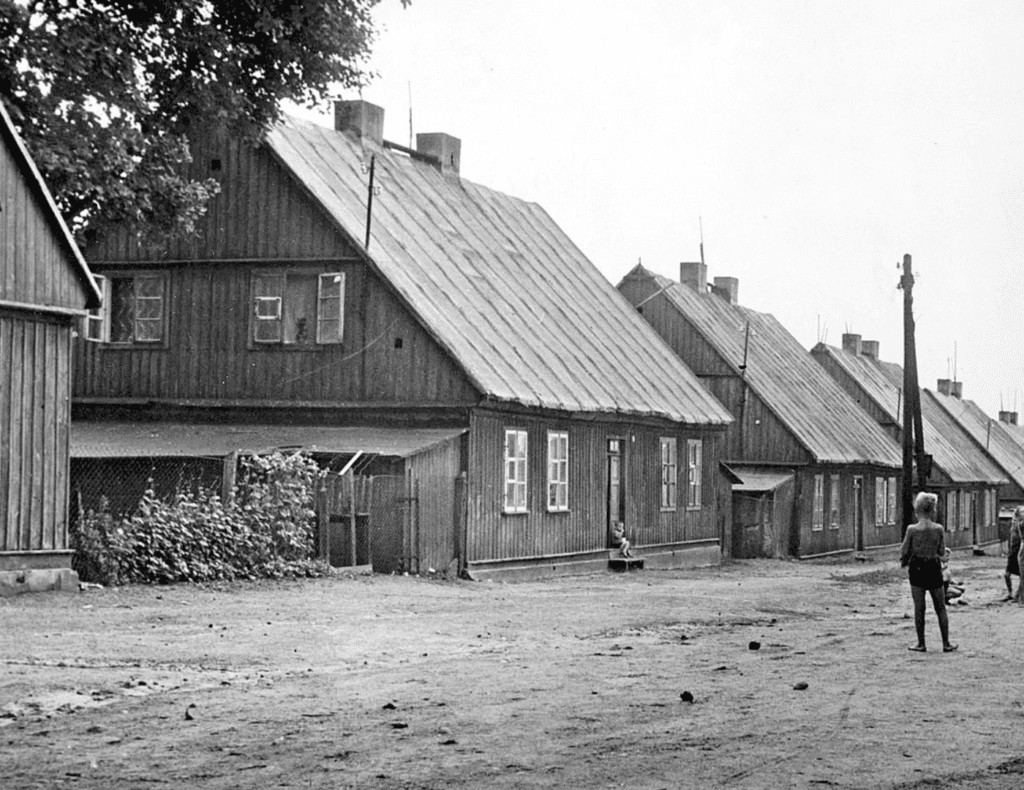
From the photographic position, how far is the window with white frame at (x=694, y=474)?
40.8 metres

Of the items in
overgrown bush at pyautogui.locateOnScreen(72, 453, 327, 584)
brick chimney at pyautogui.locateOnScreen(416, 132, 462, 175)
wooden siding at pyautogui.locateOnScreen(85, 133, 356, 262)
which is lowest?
overgrown bush at pyautogui.locateOnScreen(72, 453, 327, 584)

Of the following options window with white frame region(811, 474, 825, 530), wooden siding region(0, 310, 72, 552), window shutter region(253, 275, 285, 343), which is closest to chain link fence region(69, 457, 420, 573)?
wooden siding region(0, 310, 72, 552)

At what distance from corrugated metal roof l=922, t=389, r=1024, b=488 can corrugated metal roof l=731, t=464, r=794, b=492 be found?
34570 millimetres

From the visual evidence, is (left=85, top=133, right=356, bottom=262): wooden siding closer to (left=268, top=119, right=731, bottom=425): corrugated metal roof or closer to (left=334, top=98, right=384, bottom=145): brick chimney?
(left=268, top=119, right=731, bottom=425): corrugated metal roof

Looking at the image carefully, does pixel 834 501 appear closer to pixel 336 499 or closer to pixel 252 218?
pixel 252 218

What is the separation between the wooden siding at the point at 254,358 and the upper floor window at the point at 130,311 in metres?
0.19

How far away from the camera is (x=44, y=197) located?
22.0 meters

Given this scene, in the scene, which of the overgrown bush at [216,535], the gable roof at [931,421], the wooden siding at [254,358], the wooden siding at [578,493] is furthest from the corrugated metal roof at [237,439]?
the gable roof at [931,421]

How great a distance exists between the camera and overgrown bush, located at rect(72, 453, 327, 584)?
22719 mm

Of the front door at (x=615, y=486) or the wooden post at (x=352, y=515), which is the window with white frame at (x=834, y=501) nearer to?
the front door at (x=615, y=486)

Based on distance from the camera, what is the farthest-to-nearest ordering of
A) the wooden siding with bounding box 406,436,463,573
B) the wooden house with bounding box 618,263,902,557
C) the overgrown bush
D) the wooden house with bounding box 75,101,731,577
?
the wooden house with bounding box 618,263,902,557 → the wooden house with bounding box 75,101,731,577 → the wooden siding with bounding box 406,436,463,573 → the overgrown bush

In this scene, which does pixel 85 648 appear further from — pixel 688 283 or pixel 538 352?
pixel 688 283

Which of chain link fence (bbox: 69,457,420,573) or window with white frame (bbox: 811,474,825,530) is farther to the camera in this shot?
window with white frame (bbox: 811,474,825,530)

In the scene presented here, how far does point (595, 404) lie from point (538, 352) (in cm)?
146
